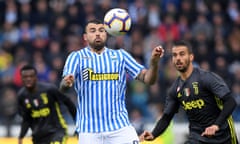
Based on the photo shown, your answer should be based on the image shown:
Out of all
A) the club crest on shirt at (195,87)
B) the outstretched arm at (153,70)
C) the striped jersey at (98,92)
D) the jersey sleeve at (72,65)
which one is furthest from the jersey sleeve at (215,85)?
the jersey sleeve at (72,65)

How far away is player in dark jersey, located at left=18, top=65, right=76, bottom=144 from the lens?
10602 millimetres

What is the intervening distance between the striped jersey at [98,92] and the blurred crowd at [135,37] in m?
6.46

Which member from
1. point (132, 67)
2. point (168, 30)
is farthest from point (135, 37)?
point (132, 67)

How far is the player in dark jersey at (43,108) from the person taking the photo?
10602mm

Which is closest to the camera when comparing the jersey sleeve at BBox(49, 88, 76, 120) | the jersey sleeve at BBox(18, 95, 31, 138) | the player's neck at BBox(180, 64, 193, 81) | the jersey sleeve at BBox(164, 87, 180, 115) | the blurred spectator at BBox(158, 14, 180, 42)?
the player's neck at BBox(180, 64, 193, 81)

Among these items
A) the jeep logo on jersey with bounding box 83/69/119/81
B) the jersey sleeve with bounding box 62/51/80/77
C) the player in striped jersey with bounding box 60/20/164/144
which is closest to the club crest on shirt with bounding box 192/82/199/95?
the player in striped jersey with bounding box 60/20/164/144

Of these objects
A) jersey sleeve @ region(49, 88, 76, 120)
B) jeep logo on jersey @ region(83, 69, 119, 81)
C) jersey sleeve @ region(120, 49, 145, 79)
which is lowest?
jersey sleeve @ region(49, 88, 76, 120)

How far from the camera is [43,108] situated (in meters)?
10.6

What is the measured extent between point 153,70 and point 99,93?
26.7 inches

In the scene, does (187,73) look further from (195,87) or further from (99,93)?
(99,93)

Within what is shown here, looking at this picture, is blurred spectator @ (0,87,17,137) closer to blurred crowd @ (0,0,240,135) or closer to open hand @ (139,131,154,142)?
blurred crowd @ (0,0,240,135)

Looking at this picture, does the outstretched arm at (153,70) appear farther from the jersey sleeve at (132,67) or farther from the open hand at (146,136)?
the open hand at (146,136)

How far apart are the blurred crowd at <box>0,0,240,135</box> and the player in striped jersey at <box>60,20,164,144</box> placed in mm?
6458

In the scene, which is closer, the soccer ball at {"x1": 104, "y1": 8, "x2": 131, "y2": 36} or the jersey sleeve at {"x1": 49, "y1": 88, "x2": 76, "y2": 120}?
the soccer ball at {"x1": 104, "y1": 8, "x2": 131, "y2": 36}
